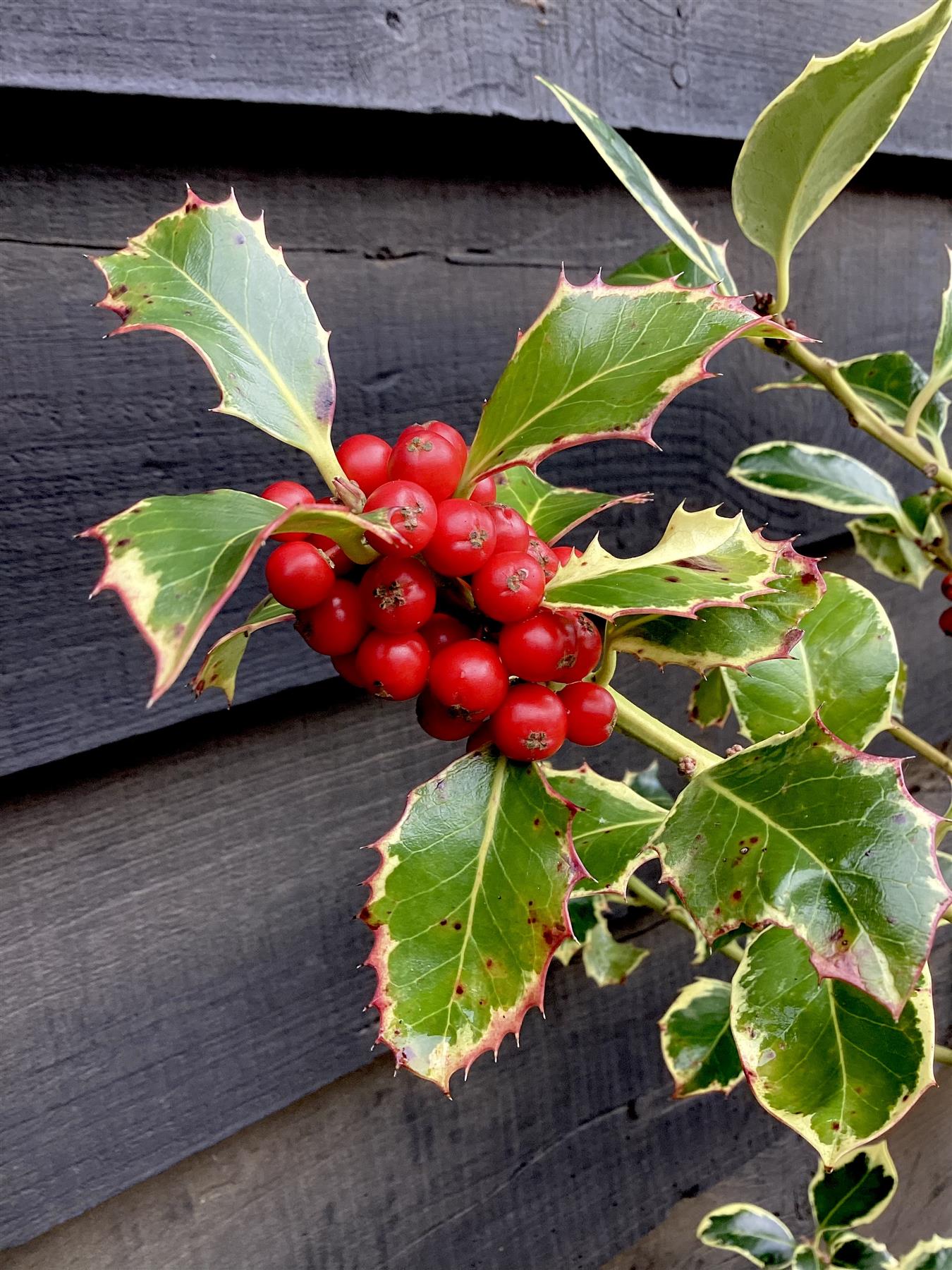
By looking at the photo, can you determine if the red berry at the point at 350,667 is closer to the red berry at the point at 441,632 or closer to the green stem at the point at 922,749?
the red berry at the point at 441,632

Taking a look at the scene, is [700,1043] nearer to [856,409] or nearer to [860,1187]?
[860,1187]

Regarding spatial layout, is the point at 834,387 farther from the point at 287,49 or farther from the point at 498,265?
the point at 287,49

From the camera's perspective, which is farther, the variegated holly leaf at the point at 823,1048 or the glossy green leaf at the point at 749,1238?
the glossy green leaf at the point at 749,1238

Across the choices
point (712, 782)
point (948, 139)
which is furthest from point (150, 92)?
point (948, 139)

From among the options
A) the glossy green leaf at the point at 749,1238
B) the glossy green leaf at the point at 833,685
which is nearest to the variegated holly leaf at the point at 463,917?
the glossy green leaf at the point at 833,685

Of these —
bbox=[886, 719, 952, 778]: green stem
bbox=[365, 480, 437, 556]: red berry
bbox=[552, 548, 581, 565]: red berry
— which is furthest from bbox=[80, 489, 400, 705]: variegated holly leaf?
bbox=[886, 719, 952, 778]: green stem
